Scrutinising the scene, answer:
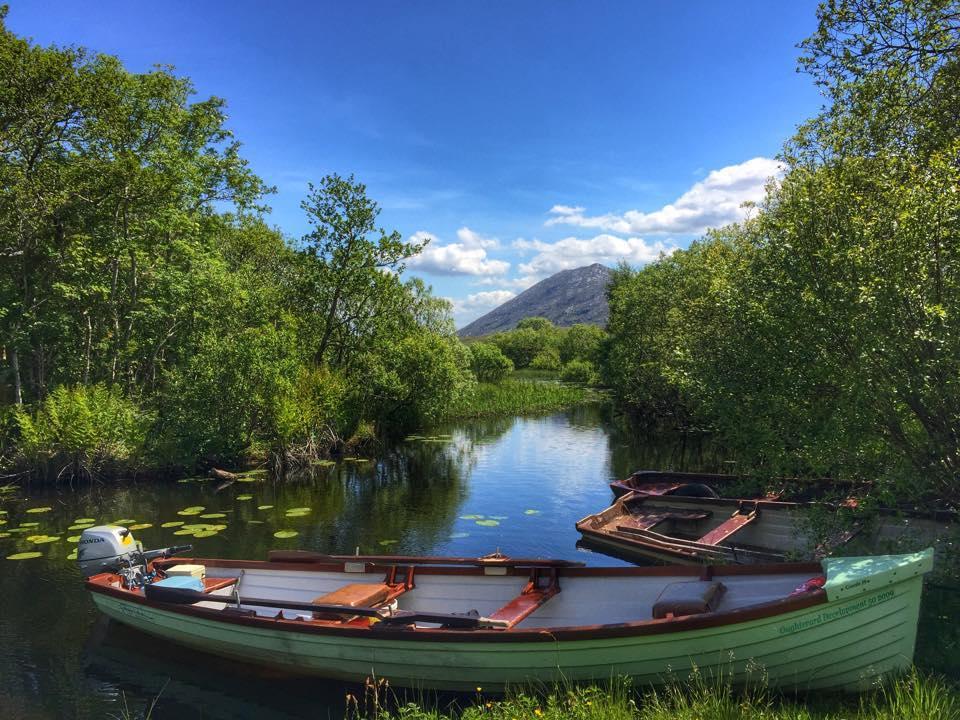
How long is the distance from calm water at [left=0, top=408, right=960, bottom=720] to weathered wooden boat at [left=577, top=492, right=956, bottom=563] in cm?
93

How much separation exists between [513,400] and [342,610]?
123ft

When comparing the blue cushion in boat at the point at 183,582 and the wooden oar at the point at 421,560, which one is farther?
the blue cushion in boat at the point at 183,582

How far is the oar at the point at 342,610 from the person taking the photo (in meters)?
8.11

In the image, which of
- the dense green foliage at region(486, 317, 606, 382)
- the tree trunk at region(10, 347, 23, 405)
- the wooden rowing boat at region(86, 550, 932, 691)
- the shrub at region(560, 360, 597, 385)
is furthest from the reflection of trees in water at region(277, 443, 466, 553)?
the dense green foliage at region(486, 317, 606, 382)

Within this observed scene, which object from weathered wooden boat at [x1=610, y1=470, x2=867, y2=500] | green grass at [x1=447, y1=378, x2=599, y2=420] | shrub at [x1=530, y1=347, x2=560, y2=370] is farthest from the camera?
shrub at [x1=530, y1=347, x2=560, y2=370]

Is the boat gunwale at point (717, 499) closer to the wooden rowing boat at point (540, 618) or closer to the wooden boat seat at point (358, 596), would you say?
the wooden rowing boat at point (540, 618)

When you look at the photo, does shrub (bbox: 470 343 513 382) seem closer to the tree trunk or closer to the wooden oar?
the tree trunk

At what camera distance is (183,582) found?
10508mm

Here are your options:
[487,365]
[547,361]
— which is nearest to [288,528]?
[487,365]

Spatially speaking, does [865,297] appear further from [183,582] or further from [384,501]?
[384,501]

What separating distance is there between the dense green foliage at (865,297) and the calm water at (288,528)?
2691 mm

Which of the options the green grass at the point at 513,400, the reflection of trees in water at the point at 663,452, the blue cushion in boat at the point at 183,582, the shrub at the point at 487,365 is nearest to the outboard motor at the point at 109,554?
the blue cushion in boat at the point at 183,582

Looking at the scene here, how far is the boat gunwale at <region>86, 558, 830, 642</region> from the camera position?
22.4 ft

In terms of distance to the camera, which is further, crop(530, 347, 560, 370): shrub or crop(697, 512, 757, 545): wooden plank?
crop(530, 347, 560, 370): shrub
